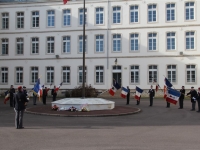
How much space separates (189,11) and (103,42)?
38.1 ft

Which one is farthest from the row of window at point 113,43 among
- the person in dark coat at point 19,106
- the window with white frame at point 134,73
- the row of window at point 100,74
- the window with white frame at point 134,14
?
the person in dark coat at point 19,106

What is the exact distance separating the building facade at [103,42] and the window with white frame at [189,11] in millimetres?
60

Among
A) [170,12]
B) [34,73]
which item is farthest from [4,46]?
[170,12]

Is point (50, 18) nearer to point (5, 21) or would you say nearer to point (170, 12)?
point (5, 21)

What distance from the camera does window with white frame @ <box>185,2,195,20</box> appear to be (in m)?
38.7

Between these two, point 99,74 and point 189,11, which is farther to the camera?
point 99,74

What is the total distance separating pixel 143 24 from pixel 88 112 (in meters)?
23.9

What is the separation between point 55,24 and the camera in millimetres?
43000

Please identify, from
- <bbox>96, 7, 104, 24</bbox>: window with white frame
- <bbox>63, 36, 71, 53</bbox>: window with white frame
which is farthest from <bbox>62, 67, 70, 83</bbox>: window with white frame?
<bbox>96, 7, 104, 24</bbox>: window with white frame

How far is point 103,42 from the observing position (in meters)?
41.4

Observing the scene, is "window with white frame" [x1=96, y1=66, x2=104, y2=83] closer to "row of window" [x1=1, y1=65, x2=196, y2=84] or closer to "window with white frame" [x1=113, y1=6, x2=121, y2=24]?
"row of window" [x1=1, y1=65, x2=196, y2=84]

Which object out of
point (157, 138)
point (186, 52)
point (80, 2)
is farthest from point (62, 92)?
point (157, 138)

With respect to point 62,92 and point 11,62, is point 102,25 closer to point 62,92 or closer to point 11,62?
point 62,92

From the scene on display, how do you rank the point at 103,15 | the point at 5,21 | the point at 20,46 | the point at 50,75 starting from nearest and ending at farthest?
the point at 103,15 → the point at 50,75 → the point at 20,46 → the point at 5,21
